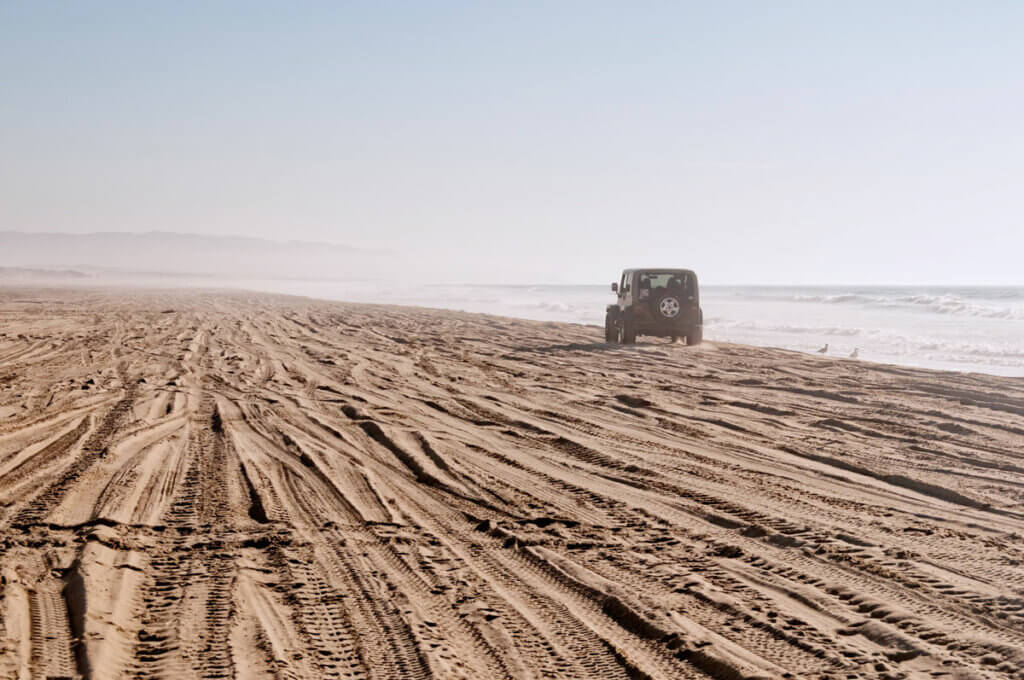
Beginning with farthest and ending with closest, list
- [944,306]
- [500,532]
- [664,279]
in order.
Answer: [944,306] < [664,279] < [500,532]

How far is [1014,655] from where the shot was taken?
12.1 feet

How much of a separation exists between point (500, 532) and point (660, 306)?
48.3 feet

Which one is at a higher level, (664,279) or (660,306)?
(664,279)

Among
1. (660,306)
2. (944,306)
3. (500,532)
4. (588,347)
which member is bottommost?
(500,532)

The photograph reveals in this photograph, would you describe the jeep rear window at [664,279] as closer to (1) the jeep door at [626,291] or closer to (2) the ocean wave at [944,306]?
(1) the jeep door at [626,291]

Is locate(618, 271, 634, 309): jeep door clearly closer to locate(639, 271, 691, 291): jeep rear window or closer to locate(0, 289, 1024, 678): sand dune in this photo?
locate(639, 271, 691, 291): jeep rear window

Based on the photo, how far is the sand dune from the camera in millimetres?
3689

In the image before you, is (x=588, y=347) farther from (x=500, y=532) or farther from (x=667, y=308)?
(x=500, y=532)

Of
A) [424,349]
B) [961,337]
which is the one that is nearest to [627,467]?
[424,349]

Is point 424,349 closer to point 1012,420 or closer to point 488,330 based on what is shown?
point 488,330

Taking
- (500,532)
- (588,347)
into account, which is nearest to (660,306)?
(588,347)

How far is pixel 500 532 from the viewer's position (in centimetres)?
538

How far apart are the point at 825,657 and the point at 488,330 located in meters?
20.0

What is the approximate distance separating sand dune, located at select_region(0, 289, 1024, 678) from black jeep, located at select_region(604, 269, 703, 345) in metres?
7.88
